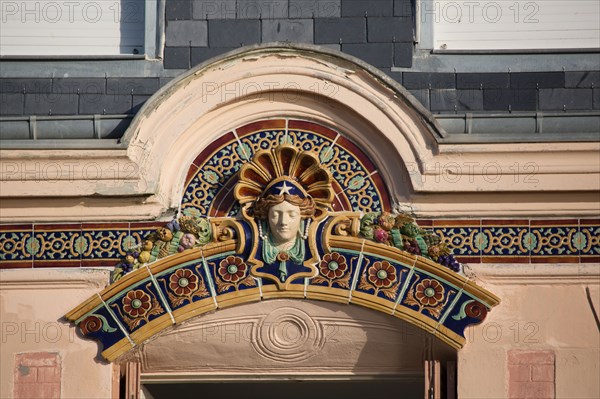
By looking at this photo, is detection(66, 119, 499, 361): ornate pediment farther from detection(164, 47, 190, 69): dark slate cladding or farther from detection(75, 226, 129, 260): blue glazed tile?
detection(164, 47, 190, 69): dark slate cladding

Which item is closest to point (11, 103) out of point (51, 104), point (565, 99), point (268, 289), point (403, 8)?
point (51, 104)

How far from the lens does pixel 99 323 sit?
39.6ft

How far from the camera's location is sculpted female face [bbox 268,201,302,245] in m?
12.0

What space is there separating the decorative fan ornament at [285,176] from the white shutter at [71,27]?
4.50 feet

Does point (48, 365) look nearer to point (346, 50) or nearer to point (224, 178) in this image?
point (224, 178)

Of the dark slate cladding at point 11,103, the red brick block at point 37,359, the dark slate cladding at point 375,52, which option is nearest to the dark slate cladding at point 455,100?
the dark slate cladding at point 375,52

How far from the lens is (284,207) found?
12.0 meters

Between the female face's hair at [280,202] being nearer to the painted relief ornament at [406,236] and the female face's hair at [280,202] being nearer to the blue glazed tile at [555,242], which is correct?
the painted relief ornament at [406,236]

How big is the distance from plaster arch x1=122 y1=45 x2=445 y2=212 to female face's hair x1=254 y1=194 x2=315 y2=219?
20.7 inches

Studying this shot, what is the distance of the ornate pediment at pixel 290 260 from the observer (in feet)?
39.2

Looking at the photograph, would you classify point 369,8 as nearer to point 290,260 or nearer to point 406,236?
point 406,236

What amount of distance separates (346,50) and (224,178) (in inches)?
47.3

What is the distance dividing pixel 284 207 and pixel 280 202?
0.14ft

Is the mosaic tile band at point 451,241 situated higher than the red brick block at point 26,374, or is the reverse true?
the mosaic tile band at point 451,241
